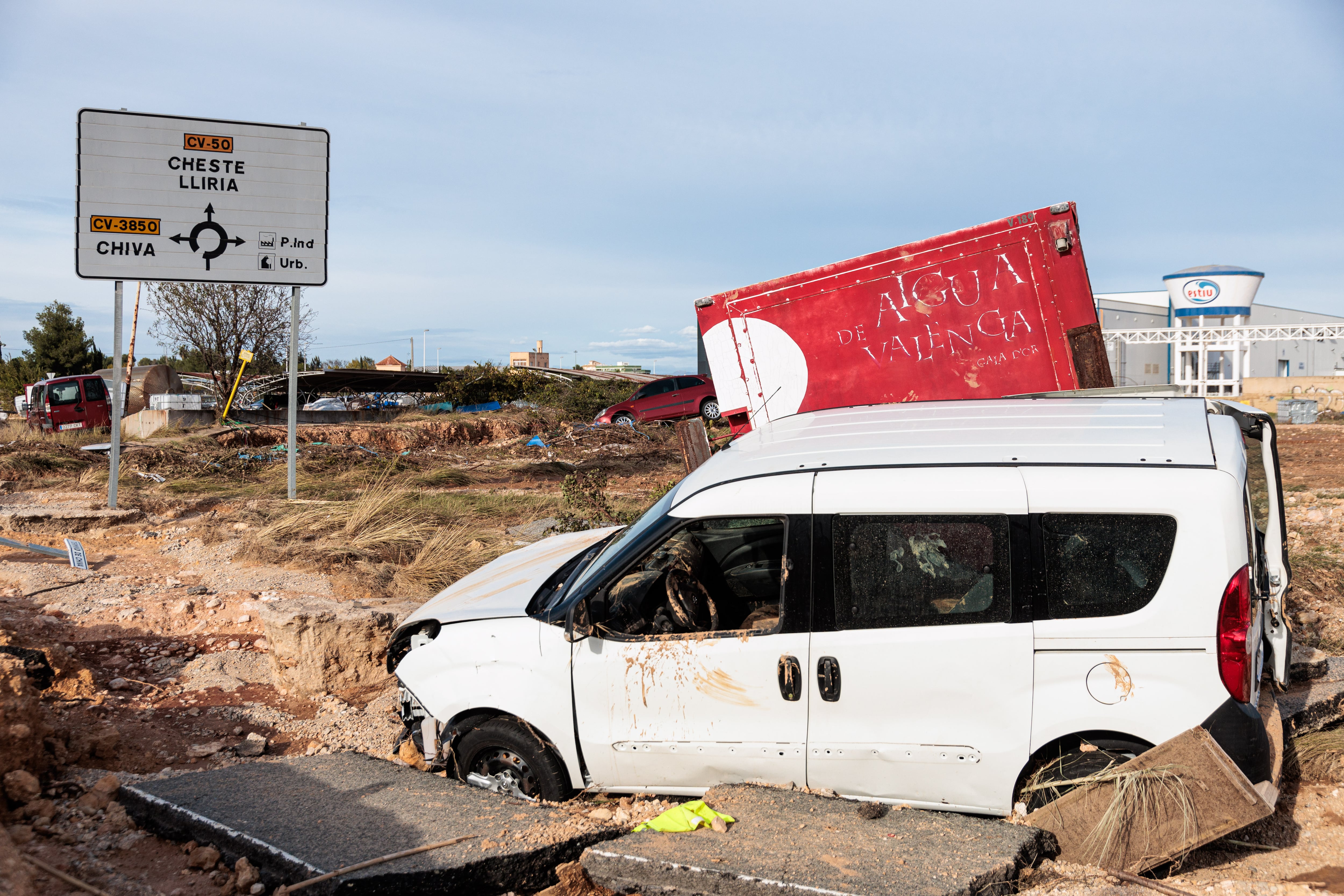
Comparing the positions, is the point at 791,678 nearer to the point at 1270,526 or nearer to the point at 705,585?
the point at 705,585

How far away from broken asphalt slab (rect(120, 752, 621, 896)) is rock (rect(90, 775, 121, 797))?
0.21 ft

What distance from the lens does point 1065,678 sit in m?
3.25

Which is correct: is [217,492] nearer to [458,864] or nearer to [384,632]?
[384,632]

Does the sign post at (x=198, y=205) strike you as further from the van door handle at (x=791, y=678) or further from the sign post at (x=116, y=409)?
the van door handle at (x=791, y=678)

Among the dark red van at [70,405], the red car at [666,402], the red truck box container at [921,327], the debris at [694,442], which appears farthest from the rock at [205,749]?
the dark red van at [70,405]

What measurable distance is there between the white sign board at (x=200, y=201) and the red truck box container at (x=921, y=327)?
6289 millimetres

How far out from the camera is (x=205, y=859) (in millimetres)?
3277

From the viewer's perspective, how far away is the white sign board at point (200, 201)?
10.8 metres

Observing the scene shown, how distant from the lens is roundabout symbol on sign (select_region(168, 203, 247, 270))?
438 inches

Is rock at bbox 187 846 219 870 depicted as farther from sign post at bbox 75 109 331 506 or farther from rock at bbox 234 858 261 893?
sign post at bbox 75 109 331 506

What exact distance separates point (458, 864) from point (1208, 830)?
2680 mm

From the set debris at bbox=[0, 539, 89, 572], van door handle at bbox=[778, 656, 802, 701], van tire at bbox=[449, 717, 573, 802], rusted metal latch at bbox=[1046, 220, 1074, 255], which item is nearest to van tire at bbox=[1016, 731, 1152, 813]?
van door handle at bbox=[778, 656, 802, 701]

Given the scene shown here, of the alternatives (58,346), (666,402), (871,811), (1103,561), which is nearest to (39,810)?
(871,811)

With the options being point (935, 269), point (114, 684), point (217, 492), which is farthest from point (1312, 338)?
point (114, 684)
